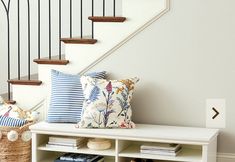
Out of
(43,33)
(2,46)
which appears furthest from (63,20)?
(2,46)

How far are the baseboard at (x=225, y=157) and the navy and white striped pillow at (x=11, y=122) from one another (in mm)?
1479

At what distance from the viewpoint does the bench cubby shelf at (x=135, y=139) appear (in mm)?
3402

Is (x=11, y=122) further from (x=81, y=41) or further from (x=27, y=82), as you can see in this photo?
(x=81, y=41)

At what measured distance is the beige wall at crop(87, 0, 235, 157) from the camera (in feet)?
12.2

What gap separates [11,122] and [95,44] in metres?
0.87

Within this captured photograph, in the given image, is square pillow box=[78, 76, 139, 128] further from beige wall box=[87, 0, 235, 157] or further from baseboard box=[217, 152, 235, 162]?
baseboard box=[217, 152, 235, 162]

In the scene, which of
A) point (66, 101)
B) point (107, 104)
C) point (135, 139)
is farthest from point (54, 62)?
point (135, 139)

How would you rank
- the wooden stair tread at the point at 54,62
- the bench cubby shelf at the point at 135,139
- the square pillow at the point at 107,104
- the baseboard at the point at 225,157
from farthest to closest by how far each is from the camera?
the wooden stair tread at the point at 54,62
the baseboard at the point at 225,157
the square pillow at the point at 107,104
the bench cubby shelf at the point at 135,139

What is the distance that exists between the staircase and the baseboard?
3.60ft

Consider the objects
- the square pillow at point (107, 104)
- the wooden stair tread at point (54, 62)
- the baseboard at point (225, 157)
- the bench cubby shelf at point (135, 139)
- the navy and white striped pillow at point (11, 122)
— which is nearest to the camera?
the bench cubby shelf at point (135, 139)

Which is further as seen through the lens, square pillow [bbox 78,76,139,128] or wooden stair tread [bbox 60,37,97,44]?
wooden stair tread [bbox 60,37,97,44]

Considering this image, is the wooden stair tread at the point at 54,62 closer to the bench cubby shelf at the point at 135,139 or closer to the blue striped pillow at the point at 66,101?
the blue striped pillow at the point at 66,101

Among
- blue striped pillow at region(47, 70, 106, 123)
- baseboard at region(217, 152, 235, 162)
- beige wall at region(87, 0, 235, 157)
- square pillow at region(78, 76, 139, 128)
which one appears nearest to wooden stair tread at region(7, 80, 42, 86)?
blue striped pillow at region(47, 70, 106, 123)

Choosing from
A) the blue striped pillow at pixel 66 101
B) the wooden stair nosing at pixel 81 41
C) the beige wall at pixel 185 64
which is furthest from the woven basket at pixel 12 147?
the beige wall at pixel 185 64
